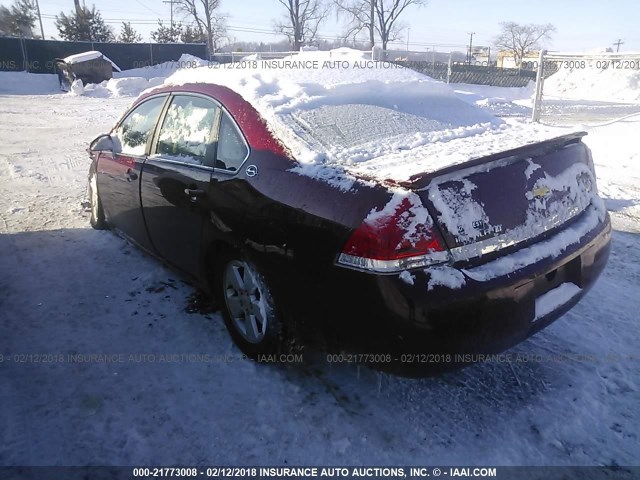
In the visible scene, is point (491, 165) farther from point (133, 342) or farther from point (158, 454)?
point (133, 342)

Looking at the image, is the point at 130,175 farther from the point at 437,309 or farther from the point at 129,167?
the point at 437,309

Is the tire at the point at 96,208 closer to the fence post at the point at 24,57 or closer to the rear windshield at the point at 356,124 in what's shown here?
the rear windshield at the point at 356,124

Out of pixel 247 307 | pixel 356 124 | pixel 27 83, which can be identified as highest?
pixel 27 83

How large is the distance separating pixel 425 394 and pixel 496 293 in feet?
2.59

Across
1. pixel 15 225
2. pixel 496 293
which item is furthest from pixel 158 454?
pixel 15 225

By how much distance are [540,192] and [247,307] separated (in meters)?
1.63

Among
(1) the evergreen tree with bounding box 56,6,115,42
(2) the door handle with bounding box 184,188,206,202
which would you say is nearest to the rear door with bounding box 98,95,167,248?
(2) the door handle with bounding box 184,188,206,202

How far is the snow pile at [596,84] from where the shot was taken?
21.2 m

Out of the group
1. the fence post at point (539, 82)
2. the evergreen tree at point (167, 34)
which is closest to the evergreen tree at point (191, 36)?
the evergreen tree at point (167, 34)

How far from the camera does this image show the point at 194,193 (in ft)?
9.27

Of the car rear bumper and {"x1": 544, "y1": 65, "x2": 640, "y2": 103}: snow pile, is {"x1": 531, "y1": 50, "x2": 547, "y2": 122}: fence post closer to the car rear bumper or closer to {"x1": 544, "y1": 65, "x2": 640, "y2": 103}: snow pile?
the car rear bumper

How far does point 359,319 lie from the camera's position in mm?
1994

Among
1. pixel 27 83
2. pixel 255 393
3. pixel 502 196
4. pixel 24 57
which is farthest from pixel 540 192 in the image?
pixel 24 57

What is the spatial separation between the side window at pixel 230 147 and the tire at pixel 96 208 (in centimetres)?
220
